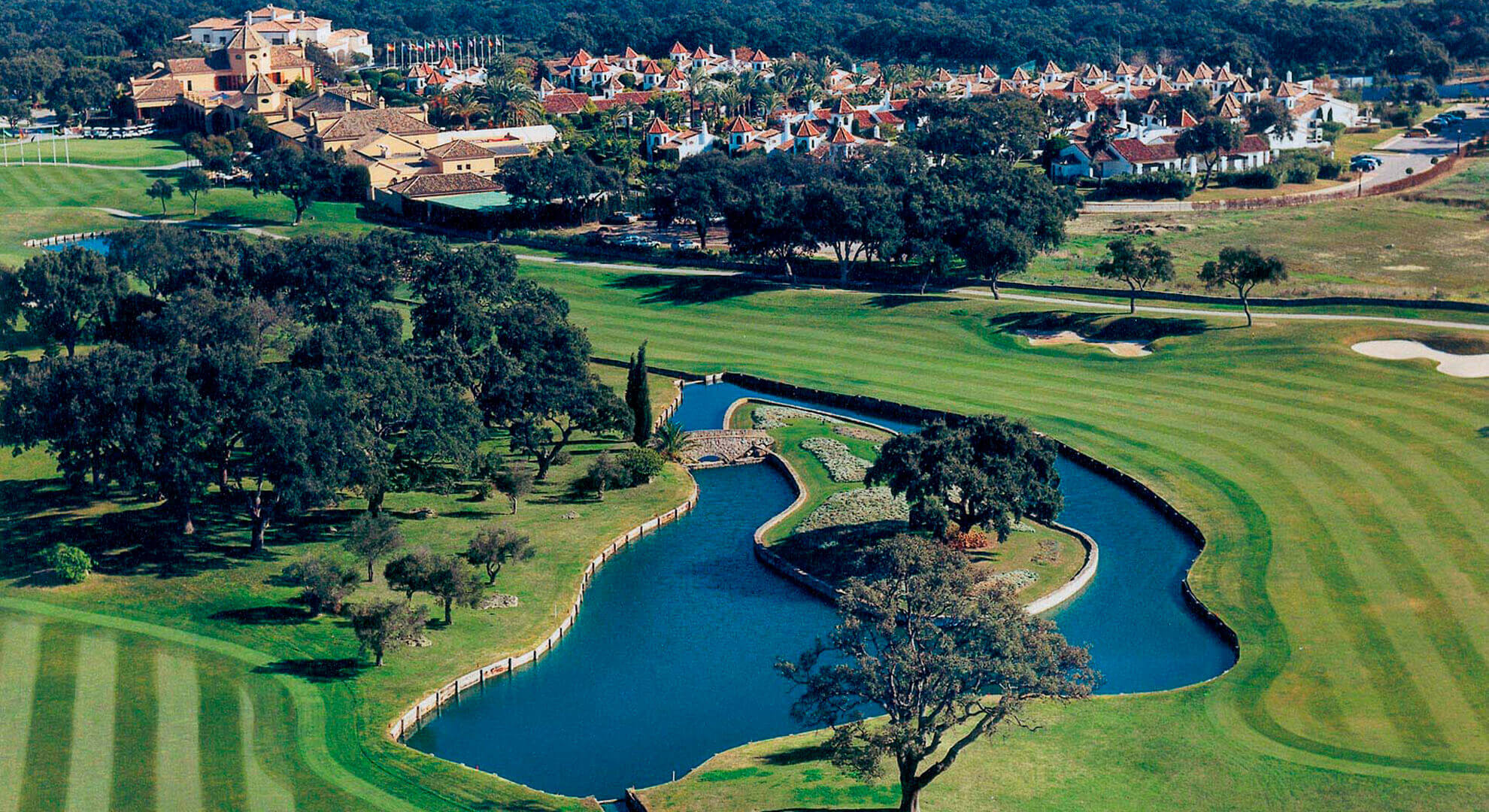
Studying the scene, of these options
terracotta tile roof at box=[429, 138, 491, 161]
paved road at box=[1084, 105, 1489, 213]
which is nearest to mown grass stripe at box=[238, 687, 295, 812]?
paved road at box=[1084, 105, 1489, 213]

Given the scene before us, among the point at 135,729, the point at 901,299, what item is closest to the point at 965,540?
the point at 135,729

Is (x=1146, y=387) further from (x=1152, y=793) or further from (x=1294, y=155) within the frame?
(x=1294, y=155)

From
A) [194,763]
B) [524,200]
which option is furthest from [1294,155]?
[194,763]

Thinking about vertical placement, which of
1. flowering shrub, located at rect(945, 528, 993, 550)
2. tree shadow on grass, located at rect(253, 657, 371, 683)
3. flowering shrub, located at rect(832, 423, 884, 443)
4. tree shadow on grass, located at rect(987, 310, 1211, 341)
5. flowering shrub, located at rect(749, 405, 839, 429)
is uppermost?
tree shadow on grass, located at rect(987, 310, 1211, 341)

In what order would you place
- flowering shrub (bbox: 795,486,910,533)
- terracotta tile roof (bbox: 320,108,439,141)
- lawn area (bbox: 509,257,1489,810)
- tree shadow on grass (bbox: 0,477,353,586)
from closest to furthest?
lawn area (bbox: 509,257,1489,810), tree shadow on grass (bbox: 0,477,353,586), flowering shrub (bbox: 795,486,910,533), terracotta tile roof (bbox: 320,108,439,141)

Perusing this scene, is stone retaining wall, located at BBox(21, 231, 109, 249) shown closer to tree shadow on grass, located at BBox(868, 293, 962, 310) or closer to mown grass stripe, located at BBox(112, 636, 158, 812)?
tree shadow on grass, located at BBox(868, 293, 962, 310)

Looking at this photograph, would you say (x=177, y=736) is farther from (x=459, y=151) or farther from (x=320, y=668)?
(x=459, y=151)
